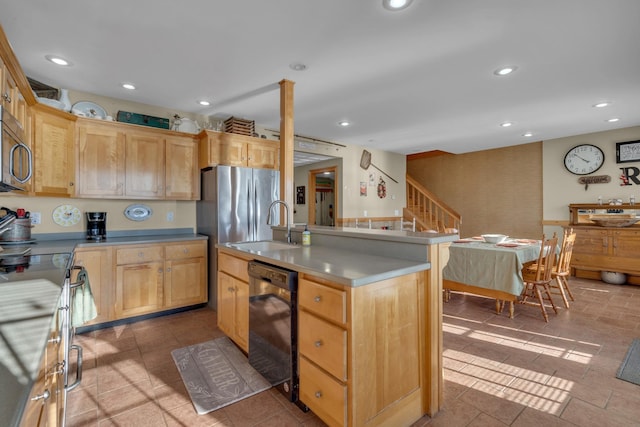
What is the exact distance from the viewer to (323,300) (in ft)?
5.19

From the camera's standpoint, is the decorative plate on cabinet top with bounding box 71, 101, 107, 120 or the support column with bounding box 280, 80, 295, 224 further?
the decorative plate on cabinet top with bounding box 71, 101, 107, 120

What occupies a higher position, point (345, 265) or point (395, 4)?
point (395, 4)

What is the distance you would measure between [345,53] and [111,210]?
318 cm

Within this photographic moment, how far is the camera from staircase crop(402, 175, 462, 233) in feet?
22.8

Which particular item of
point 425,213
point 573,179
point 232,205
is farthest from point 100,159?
point 573,179

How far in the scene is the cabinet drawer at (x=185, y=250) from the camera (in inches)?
137

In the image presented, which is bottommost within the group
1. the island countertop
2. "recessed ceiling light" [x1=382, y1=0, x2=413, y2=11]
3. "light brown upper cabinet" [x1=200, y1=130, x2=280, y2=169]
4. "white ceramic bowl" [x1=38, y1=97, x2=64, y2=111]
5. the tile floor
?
the tile floor

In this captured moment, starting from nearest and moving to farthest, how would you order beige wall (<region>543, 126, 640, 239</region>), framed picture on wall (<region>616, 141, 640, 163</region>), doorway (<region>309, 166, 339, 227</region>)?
framed picture on wall (<region>616, 141, 640, 163</region>) → beige wall (<region>543, 126, 640, 239</region>) → doorway (<region>309, 166, 339, 227</region>)

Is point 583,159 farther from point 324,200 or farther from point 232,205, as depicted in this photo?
point 324,200

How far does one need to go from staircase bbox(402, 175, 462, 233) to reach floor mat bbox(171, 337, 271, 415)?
5292 mm

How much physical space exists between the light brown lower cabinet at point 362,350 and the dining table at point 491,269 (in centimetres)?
200

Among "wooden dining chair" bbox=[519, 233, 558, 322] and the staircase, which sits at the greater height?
the staircase

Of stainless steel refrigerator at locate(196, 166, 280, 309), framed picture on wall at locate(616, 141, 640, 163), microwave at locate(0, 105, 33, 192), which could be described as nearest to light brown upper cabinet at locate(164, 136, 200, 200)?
stainless steel refrigerator at locate(196, 166, 280, 309)

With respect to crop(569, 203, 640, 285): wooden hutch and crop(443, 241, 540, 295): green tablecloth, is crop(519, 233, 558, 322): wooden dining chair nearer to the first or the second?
crop(443, 241, 540, 295): green tablecloth
